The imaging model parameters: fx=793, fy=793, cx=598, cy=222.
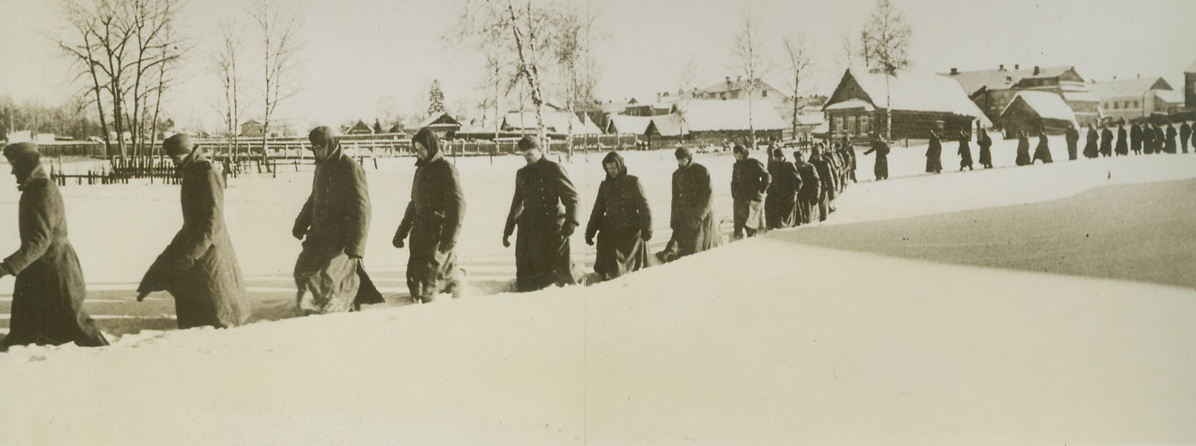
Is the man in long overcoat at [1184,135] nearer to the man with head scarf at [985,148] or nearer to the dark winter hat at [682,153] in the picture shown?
the man with head scarf at [985,148]

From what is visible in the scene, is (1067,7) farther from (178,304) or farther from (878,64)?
(178,304)

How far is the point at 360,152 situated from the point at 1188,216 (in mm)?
3590

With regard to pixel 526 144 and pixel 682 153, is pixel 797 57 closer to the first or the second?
pixel 682 153

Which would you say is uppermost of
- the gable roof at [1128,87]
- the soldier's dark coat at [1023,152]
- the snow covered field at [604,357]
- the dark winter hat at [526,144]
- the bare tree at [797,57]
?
the bare tree at [797,57]

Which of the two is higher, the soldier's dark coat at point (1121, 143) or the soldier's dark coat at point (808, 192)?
the soldier's dark coat at point (1121, 143)

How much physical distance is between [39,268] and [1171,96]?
4629 mm

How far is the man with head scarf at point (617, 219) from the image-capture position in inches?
142

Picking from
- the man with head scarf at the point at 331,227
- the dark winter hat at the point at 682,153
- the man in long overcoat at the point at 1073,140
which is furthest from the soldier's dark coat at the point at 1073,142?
the man with head scarf at the point at 331,227

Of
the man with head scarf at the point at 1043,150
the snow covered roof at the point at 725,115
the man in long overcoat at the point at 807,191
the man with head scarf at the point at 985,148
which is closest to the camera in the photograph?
the man with head scarf at the point at 1043,150

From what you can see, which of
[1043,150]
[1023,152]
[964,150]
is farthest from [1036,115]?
[964,150]

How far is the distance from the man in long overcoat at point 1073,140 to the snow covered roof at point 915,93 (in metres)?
0.43

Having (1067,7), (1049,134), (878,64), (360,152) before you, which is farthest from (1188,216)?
(360,152)

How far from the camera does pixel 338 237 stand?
303 cm

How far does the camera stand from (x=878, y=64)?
3.92 meters
